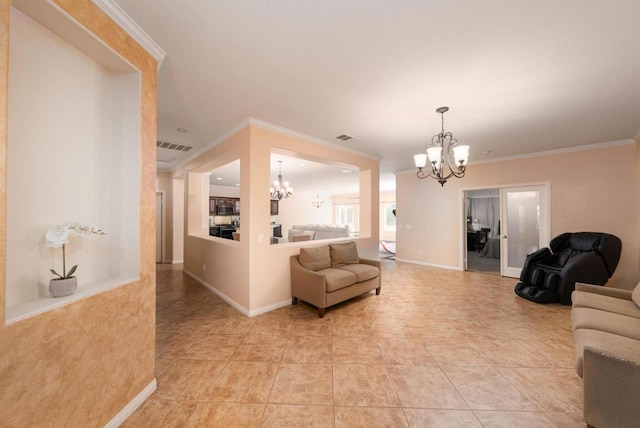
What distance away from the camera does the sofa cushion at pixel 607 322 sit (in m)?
1.80

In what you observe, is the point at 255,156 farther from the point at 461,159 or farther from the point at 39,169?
the point at 461,159

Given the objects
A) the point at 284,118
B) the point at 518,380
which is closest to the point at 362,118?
the point at 284,118

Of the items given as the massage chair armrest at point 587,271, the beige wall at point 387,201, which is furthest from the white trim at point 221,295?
the beige wall at point 387,201

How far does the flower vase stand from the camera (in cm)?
127

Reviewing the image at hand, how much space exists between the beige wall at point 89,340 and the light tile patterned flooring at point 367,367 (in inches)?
13.2

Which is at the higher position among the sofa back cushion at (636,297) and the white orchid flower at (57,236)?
the white orchid flower at (57,236)

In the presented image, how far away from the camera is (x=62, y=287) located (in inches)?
Result: 50.8

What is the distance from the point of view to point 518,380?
6.42 ft

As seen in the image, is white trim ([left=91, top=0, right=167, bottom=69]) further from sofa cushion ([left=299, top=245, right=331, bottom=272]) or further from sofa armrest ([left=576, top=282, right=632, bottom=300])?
sofa armrest ([left=576, top=282, right=632, bottom=300])

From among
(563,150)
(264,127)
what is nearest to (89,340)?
(264,127)

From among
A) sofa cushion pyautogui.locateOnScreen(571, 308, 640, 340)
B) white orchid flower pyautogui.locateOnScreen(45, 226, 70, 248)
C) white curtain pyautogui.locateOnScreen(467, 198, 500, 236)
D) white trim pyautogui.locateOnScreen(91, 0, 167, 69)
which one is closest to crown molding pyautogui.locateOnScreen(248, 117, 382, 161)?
white trim pyautogui.locateOnScreen(91, 0, 167, 69)

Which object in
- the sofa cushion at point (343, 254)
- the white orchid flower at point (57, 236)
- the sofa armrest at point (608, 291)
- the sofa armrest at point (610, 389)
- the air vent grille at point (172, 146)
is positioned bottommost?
the sofa armrest at point (610, 389)

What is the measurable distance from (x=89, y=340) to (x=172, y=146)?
383 cm

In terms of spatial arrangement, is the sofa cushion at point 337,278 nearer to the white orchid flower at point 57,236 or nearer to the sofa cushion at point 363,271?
the sofa cushion at point 363,271
